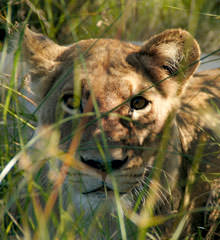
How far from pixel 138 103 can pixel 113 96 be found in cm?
26

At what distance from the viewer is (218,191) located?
3049 millimetres

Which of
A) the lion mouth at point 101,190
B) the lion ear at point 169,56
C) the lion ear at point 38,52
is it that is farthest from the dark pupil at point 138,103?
the lion ear at point 38,52

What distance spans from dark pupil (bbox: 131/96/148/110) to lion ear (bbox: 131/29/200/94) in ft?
0.83

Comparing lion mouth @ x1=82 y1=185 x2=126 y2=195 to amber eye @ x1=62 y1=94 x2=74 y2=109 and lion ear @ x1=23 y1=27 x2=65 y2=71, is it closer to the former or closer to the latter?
amber eye @ x1=62 y1=94 x2=74 y2=109

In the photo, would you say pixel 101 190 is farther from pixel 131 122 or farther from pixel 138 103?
pixel 138 103

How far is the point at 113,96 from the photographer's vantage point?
249 cm

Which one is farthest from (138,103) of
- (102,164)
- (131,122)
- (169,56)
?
(102,164)

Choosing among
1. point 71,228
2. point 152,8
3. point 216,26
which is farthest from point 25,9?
point 71,228

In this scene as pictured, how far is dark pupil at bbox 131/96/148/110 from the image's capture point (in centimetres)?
268

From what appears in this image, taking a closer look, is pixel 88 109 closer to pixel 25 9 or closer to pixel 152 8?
pixel 25 9

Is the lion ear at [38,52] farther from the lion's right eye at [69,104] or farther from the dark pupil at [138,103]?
the dark pupil at [138,103]

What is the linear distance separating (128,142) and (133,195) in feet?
1.44

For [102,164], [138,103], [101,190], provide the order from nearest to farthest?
[102,164] → [101,190] → [138,103]

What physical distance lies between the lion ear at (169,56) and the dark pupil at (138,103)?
254mm
